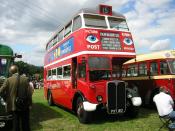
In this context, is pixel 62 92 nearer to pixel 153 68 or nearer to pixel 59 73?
pixel 59 73

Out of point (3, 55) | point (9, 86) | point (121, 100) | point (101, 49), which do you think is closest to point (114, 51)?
point (101, 49)

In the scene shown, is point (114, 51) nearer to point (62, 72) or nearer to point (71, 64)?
point (71, 64)

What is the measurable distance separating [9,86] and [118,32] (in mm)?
6594

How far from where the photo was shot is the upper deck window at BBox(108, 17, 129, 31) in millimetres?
13969

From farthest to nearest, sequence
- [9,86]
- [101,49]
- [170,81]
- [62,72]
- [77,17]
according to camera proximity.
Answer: [62,72], [170,81], [77,17], [101,49], [9,86]

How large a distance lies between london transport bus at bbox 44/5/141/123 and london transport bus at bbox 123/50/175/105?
245 centimetres

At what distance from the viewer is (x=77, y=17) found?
46.1 ft

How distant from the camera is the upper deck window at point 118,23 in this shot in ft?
45.8

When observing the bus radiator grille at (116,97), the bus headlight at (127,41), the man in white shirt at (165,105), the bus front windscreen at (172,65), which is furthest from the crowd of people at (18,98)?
the bus front windscreen at (172,65)

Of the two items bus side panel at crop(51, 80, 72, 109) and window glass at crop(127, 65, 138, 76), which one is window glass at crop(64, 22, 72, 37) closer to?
bus side panel at crop(51, 80, 72, 109)

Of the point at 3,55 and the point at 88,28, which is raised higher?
the point at 88,28

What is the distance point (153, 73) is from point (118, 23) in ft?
12.4

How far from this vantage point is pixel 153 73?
1662 cm

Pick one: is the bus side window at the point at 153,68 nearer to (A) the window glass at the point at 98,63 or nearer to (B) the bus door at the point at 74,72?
(A) the window glass at the point at 98,63
